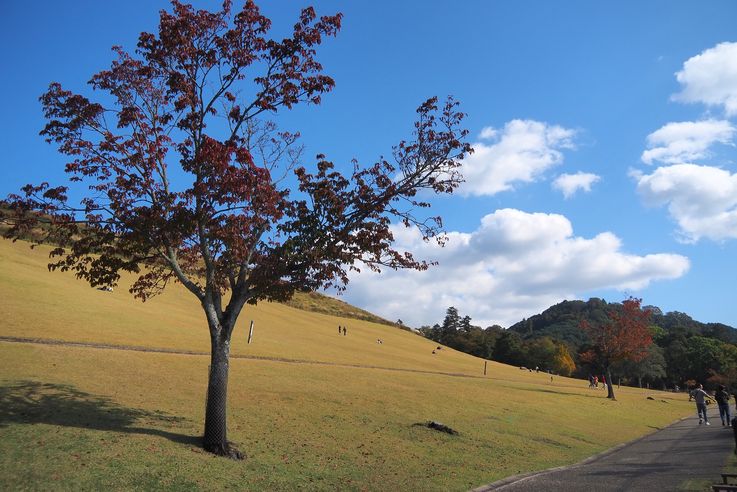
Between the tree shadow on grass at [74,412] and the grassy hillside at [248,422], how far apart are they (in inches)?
1.8

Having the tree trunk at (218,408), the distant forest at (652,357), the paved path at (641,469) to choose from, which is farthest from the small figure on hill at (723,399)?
the distant forest at (652,357)

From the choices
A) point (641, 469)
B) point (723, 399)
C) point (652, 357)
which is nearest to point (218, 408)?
point (641, 469)

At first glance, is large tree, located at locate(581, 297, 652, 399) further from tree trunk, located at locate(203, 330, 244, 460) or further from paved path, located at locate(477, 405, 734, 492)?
tree trunk, located at locate(203, 330, 244, 460)

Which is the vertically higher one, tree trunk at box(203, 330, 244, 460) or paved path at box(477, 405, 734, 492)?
tree trunk at box(203, 330, 244, 460)

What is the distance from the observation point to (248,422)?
49.4 feet

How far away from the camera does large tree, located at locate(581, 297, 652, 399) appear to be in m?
46.3

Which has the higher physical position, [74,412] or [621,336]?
[621,336]

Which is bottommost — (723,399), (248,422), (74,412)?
(248,422)

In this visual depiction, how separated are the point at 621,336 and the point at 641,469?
122 ft

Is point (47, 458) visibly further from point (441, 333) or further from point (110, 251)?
point (441, 333)

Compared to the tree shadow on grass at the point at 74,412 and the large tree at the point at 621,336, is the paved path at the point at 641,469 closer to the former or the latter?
the tree shadow on grass at the point at 74,412

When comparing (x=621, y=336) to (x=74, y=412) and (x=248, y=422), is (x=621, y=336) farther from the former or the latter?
(x=74, y=412)

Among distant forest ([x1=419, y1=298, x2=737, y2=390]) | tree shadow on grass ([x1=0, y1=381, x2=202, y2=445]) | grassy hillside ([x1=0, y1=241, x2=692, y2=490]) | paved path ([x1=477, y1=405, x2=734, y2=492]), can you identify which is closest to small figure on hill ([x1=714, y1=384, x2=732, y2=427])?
paved path ([x1=477, y1=405, x2=734, y2=492])

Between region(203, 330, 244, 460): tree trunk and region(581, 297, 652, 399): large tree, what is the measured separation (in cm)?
4446
